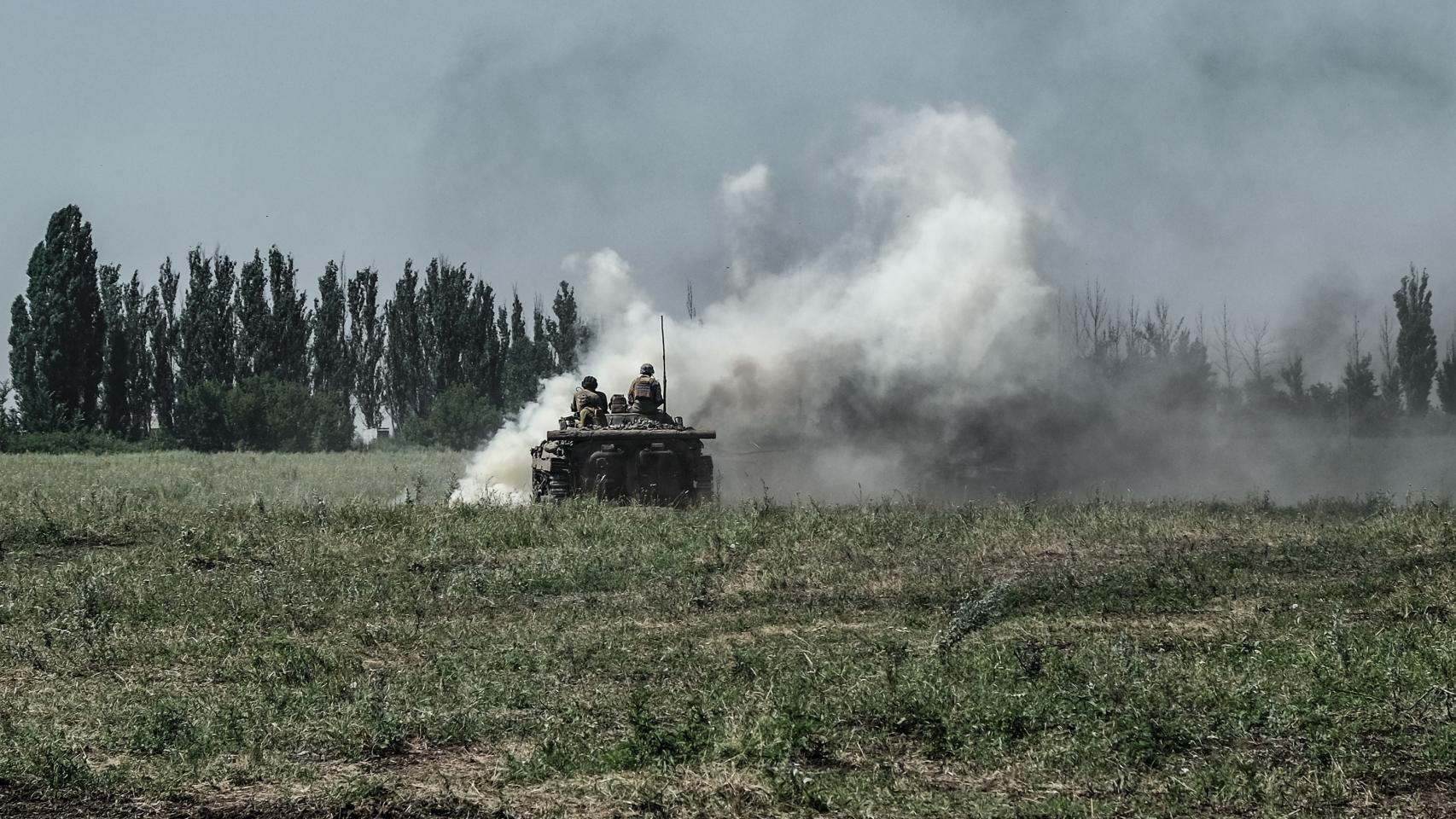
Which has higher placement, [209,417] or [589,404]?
[209,417]

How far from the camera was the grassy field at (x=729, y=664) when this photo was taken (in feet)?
24.4

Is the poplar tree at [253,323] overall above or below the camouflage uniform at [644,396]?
above

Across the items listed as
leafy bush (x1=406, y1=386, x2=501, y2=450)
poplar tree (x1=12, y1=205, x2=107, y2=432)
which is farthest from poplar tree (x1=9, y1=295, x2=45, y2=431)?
leafy bush (x1=406, y1=386, x2=501, y2=450)

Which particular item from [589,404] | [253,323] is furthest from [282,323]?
[589,404]

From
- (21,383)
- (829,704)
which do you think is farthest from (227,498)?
(21,383)

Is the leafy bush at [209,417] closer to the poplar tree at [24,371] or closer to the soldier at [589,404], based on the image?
the poplar tree at [24,371]

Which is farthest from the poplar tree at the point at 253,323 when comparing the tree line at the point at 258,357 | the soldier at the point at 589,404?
→ the soldier at the point at 589,404

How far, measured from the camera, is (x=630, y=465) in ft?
78.7

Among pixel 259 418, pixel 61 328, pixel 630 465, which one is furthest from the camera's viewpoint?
pixel 259 418

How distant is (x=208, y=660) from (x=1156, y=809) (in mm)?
6868

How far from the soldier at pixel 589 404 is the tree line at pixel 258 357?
27598 mm

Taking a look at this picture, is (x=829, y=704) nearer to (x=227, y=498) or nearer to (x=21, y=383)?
(x=227, y=498)

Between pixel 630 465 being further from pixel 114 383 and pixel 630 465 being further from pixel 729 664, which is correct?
pixel 114 383

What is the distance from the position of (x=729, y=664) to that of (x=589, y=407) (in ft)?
50.6
